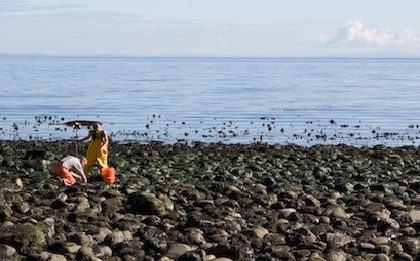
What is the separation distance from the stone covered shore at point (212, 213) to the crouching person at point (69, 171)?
0.89ft

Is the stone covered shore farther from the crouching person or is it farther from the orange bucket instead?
the crouching person

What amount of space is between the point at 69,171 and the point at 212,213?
5.07 m

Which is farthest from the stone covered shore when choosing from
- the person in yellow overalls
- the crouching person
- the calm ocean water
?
the calm ocean water

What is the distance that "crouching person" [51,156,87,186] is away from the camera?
19281mm

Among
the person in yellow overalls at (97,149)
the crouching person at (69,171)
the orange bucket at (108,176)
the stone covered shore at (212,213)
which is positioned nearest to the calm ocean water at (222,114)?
the stone covered shore at (212,213)

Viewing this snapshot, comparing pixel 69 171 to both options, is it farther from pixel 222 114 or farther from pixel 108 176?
pixel 222 114

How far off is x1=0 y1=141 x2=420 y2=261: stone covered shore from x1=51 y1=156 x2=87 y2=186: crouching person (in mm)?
271

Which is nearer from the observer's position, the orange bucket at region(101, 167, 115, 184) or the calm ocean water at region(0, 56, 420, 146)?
the orange bucket at region(101, 167, 115, 184)

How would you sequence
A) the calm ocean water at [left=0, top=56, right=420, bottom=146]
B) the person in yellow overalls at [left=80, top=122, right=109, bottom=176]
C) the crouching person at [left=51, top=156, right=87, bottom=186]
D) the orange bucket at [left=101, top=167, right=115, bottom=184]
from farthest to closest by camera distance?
the calm ocean water at [left=0, top=56, right=420, bottom=146] → the person in yellow overalls at [left=80, top=122, right=109, bottom=176] → the orange bucket at [left=101, top=167, right=115, bottom=184] → the crouching person at [left=51, top=156, right=87, bottom=186]

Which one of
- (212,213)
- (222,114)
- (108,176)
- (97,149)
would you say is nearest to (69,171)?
(108,176)

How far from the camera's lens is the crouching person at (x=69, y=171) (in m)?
19.3

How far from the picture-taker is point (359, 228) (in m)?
15.1

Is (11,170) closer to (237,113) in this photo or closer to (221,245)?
(221,245)

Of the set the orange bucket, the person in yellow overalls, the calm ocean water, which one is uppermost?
the person in yellow overalls
